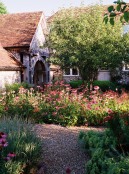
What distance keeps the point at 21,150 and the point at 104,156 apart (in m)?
1.50

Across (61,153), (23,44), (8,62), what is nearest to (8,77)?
(8,62)

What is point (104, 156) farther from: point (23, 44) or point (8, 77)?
point (23, 44)

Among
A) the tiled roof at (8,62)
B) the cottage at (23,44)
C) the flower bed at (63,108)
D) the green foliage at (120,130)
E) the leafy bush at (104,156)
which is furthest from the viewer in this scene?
the cottage at (23,44)

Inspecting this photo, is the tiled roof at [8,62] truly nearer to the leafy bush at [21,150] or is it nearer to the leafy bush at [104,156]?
the leafy bush at [104,156]

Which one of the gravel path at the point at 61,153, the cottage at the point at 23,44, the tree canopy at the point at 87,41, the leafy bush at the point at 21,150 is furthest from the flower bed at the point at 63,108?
the cottage at the point at 23,44

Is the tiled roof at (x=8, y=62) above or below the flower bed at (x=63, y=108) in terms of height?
above

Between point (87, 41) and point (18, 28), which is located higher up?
point (18, 28)

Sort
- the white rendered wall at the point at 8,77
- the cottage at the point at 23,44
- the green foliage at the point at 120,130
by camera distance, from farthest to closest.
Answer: the cottage at the point at 23,44
the white rendered wall at the point at 8,77
the green foliage at the point at 120,130

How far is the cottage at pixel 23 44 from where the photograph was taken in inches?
930

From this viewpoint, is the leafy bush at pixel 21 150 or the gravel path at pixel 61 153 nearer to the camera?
the leafy bush at pixel 21 150

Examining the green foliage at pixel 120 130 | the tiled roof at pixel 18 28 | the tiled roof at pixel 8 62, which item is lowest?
the green foliage at pixel 120 130

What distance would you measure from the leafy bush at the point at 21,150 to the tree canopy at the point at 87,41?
→ 40.5 ft

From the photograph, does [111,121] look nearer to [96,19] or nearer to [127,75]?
[96,19]

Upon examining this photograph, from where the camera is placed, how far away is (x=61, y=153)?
7.01 meters
